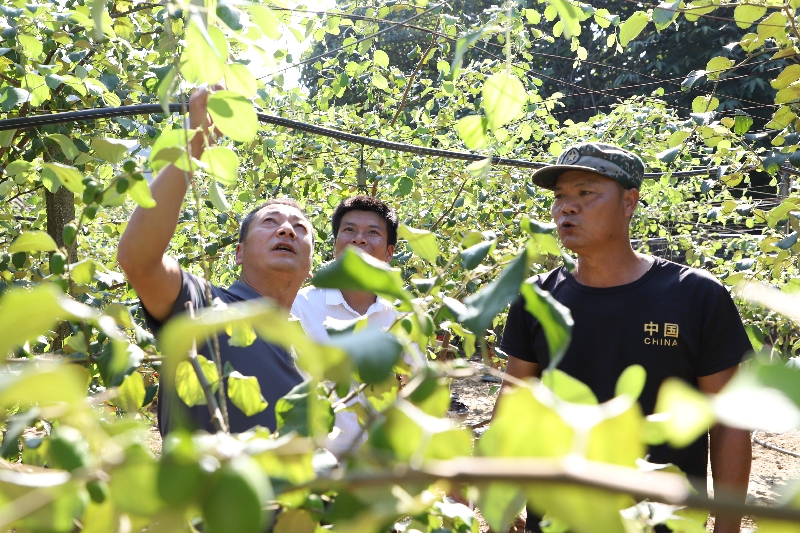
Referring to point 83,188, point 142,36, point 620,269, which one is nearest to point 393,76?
point 142,36

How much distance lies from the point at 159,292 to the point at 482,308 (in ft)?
3.67

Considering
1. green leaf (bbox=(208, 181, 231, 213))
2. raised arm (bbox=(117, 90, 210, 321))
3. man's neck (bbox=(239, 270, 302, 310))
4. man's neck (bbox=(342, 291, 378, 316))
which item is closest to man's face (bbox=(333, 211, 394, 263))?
man's neck (bbox=(342, 291, 378, 316))

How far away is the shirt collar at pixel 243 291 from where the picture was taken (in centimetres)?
188

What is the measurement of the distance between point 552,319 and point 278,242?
1587 mm

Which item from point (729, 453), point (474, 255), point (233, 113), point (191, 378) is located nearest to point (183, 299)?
point (191, 378)

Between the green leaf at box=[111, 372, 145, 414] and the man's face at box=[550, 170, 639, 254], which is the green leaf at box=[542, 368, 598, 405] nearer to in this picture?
the green leaf at box=[111, 372, 145, 414]

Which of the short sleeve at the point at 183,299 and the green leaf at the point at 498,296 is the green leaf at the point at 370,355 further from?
the short sleeve at the point at 183,299

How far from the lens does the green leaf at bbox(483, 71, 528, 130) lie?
2.36 feet

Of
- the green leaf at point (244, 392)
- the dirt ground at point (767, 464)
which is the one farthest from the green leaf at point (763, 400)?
the dirt ground at point (767, 464)

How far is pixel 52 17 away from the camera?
7.23ft

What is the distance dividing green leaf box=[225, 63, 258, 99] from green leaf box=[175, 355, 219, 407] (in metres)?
0.29

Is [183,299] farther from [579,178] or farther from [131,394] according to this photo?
[579,178]

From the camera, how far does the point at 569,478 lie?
26 centimetres

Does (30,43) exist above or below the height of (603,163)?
above
